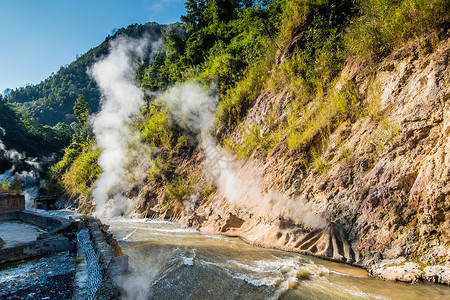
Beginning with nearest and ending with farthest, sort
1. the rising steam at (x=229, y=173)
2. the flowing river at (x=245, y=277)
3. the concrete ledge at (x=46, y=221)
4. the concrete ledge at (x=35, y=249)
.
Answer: the flowing river at (x=245, y=277), the concrete ledge at (x=35, y=249), the rising steam at (x=229, y=173), the concrete ledge at (x=46, y=221)

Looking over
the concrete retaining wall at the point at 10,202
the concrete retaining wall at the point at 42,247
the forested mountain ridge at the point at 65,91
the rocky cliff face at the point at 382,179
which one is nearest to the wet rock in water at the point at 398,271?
the rocky cliff face at the point at 382,179

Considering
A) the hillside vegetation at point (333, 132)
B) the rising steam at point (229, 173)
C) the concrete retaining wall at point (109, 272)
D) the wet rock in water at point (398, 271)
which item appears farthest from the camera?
the rising steam at point (229, 173)

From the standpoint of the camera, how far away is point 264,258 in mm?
3744

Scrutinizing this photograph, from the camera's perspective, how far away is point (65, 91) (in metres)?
55.4

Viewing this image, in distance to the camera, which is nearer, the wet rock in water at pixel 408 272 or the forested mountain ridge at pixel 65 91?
the wet rock in water at pixel 408 272

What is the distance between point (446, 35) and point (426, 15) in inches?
19.9

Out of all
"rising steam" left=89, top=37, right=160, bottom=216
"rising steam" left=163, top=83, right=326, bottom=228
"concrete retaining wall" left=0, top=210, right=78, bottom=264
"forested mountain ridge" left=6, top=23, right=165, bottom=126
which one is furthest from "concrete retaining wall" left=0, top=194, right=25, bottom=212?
"forested mountain ridge" left=6, top=23, right=165, bottom=126

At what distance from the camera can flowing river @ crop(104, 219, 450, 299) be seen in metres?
2.54

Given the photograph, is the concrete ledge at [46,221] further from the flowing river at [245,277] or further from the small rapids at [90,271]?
the flowing river at [245,277]

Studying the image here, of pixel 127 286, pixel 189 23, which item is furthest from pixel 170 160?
pixel 189 23

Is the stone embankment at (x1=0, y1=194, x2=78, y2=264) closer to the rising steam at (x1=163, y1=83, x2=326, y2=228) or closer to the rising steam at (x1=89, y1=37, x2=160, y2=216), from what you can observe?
the rising steam at (x1=89, y1=37, x2=160, y2=216)

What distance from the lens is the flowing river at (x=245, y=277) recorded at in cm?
254

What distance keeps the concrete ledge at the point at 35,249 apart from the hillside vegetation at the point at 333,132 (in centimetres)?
317

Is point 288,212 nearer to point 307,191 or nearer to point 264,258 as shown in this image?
point 307,191
